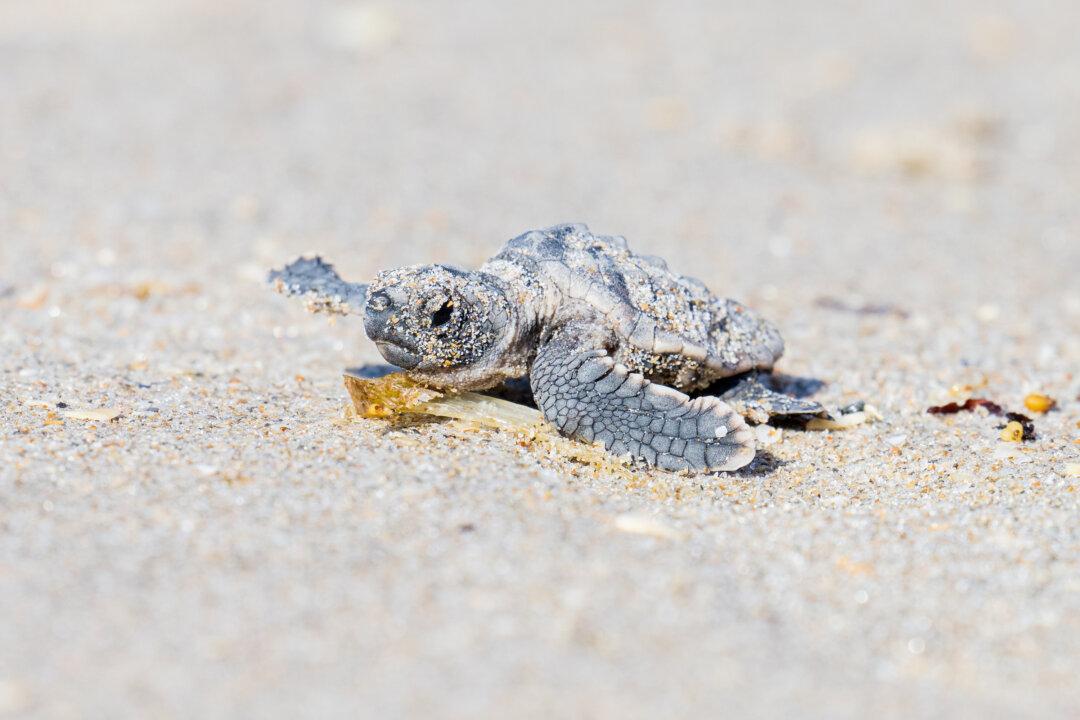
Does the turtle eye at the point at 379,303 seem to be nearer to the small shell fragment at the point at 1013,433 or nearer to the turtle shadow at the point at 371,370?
the turtle shadow at the point at 371,370

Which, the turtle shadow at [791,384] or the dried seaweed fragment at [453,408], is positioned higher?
the turtle shadow at [791,384]

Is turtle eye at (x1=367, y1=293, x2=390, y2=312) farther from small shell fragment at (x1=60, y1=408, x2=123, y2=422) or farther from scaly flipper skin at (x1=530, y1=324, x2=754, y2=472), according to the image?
small shell fragment at (x1=60, y1=408, x2=123, y2=422)

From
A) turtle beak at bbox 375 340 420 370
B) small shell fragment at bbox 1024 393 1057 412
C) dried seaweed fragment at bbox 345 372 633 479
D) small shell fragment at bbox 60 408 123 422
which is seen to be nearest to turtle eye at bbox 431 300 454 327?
turtle beak at bbox 375 340 420 370

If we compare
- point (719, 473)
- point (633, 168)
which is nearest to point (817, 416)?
point (719, 473)

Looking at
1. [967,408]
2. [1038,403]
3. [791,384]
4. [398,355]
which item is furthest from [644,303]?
[1038,403]

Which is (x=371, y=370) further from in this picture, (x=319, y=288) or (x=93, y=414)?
(x=93, y=414)

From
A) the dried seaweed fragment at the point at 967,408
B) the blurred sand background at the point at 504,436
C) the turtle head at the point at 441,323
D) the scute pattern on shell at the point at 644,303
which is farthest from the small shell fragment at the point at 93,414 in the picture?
the dried seaweed fragment at the point at 967,408

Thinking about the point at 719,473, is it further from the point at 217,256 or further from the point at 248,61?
the point at 248,61
